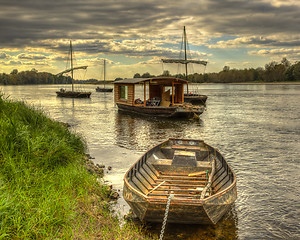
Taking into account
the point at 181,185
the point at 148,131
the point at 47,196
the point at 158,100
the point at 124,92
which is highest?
the point at 124,92

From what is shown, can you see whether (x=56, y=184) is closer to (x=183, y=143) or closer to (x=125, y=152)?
(x=183, y=143)

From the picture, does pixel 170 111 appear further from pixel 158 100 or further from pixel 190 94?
pixel 190 94

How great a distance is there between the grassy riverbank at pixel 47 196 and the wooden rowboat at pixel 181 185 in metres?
0.75

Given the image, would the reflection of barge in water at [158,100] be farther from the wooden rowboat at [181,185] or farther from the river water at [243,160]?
the wooden rowboat at [181,185]

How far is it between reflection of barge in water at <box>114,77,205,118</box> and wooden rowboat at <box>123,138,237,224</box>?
14.9 meters

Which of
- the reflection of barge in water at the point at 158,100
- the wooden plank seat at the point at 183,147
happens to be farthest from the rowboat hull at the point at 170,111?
the wooden plank seat at the point at 183,147

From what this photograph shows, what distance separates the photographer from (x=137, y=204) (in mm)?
6207

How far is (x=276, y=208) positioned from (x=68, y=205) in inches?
239

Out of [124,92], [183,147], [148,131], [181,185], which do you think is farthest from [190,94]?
[181,185]

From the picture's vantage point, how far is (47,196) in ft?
20.0

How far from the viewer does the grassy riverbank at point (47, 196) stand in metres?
4.78

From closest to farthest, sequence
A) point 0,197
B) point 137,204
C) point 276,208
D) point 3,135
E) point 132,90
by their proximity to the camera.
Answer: point 0,197, point 137,204, point 3,135, point 276,208, point 132,90

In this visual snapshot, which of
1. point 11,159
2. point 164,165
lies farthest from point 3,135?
point 164,165

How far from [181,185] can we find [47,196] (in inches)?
137
